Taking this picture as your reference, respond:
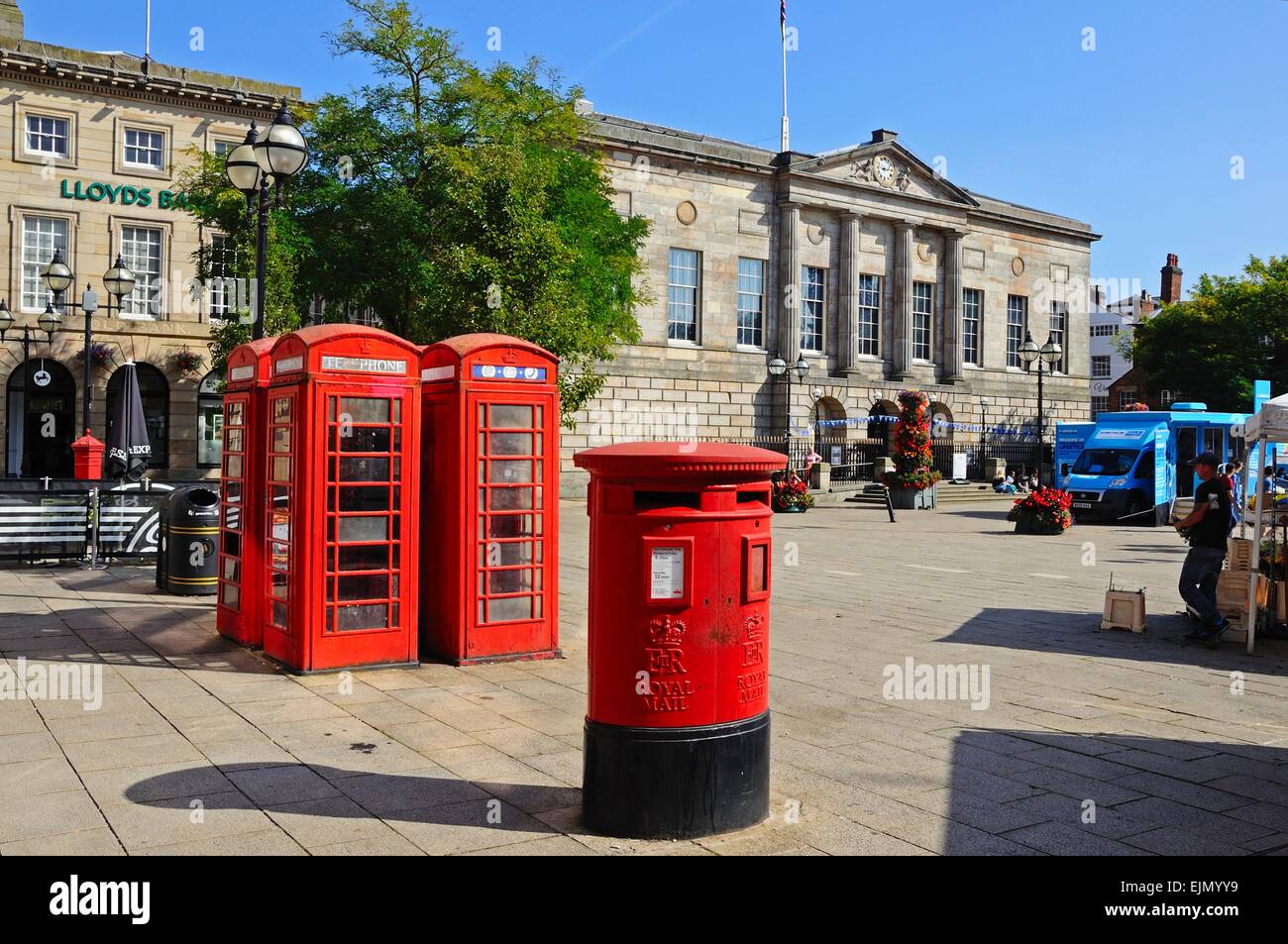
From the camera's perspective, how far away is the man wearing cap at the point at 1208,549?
10586 millimetres

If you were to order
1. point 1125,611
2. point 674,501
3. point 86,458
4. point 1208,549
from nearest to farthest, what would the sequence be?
point 674,501 < point 1208,549 < point 1125,611 < point 86,458

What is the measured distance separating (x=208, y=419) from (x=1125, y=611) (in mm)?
29534

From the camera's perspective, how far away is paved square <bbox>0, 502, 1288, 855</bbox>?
5.11m

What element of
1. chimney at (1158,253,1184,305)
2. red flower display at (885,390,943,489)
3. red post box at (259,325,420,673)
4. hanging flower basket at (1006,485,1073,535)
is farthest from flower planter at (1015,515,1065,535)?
chimney at (1158,253,1184,305)

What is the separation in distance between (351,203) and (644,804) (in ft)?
66.1

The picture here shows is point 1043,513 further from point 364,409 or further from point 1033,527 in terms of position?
point 364,409

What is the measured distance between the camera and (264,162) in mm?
11383

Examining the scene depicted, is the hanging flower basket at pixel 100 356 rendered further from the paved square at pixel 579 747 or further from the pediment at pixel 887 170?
the pediment at pixel 887 170

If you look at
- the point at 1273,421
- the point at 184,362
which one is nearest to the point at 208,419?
the point at 184,362

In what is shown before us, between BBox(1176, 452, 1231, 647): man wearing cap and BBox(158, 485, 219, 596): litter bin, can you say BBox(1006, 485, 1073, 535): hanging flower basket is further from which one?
BBox(158, 485, 219, 596): litter bin

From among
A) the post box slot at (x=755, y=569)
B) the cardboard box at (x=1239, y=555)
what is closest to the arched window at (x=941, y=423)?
the cardboard box at (x=1239, y=555)

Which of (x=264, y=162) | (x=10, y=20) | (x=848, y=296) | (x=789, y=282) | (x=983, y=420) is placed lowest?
(x=983, y=420)

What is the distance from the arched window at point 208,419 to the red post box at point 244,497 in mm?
25574
